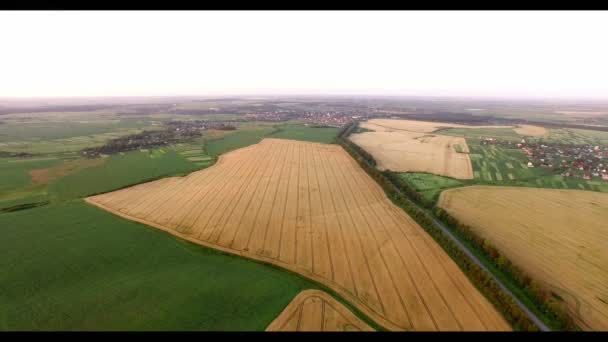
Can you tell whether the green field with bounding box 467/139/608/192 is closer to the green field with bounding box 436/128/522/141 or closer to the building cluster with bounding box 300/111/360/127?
the green field with bounding box 436/128/522/141

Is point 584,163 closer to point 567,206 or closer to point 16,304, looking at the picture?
point 567,206

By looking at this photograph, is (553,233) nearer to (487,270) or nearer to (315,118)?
(487,270)

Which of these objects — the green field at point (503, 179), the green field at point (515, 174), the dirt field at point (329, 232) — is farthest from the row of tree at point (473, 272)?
the green field at point (515, 174)

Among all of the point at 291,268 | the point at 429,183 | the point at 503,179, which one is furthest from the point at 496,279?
the point at 503,179

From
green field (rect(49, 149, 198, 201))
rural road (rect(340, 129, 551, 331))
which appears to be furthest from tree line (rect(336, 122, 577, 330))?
green field (rect(49, 149, 198, 201))

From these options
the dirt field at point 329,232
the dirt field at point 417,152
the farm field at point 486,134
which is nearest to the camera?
the dirt field at point 329,232

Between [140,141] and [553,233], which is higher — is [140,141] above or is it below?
above

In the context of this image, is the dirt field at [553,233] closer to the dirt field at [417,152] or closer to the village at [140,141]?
the dirt field at [417,152]
